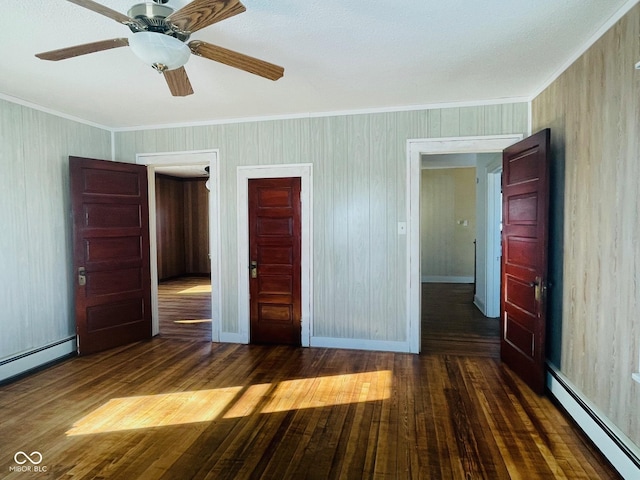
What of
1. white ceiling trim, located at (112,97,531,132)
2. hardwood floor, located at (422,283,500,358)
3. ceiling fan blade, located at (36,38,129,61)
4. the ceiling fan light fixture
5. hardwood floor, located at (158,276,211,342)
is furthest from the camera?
hardwood floor, located at (158,276,211,342)

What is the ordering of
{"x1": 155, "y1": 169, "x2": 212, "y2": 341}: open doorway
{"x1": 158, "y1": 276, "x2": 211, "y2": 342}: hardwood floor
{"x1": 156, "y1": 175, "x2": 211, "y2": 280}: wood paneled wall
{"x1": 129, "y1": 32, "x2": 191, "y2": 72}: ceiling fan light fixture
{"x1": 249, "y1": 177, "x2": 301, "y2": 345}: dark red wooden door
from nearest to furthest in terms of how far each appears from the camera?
{"x1": 129, "y1": 32, "x2": 191, "y2": 72}: ceiling fan light fixture
{"x1": 249, "y1": 177, "x2": 301, "y2": 345}: dark red wooden door
{"x1": 158, "y1": 276, "x2": 211, "y2": 342}: hardwood floor
{"x1": 155, "y1": 169, "x2": 212, "y2": 341}: open doorway
{"x1": 156, "y1": 175, "x2": 211, "y2": 280}: wood paneled wall

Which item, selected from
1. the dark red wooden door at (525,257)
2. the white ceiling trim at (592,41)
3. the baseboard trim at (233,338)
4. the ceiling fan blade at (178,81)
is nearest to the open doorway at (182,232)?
the baseboard trim at (233,338)

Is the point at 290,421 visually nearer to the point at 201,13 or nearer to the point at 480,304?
the point at 201,13

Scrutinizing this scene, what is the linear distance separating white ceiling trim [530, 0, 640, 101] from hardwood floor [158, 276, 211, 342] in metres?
4.28

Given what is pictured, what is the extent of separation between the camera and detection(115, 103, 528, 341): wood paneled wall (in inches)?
152

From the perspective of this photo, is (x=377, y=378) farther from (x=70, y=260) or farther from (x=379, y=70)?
(x=70, y=260)

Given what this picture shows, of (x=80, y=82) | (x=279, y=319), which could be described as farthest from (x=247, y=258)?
(x=80, y=82)

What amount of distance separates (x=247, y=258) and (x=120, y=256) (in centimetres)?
141

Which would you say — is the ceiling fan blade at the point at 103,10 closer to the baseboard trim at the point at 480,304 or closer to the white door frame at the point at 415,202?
the white door frame at the point at 415,202

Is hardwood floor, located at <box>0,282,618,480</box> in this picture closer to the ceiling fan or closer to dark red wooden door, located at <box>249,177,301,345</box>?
dark red wooden door, located at <box>249,177,301,345</box>

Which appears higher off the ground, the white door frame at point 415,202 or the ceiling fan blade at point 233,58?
the ceiling fan blade at point 233,58

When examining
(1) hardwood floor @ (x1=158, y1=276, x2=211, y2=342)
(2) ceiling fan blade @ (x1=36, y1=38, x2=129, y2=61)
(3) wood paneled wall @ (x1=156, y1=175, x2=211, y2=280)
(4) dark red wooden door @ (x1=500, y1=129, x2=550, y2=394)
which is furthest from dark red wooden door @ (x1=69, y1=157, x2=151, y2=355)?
(3) wood paneled wall @ (x1=156, y1=175, x2=211, y2=280)

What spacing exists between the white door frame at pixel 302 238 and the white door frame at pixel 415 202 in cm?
105

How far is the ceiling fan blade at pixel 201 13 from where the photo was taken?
1560 mm
